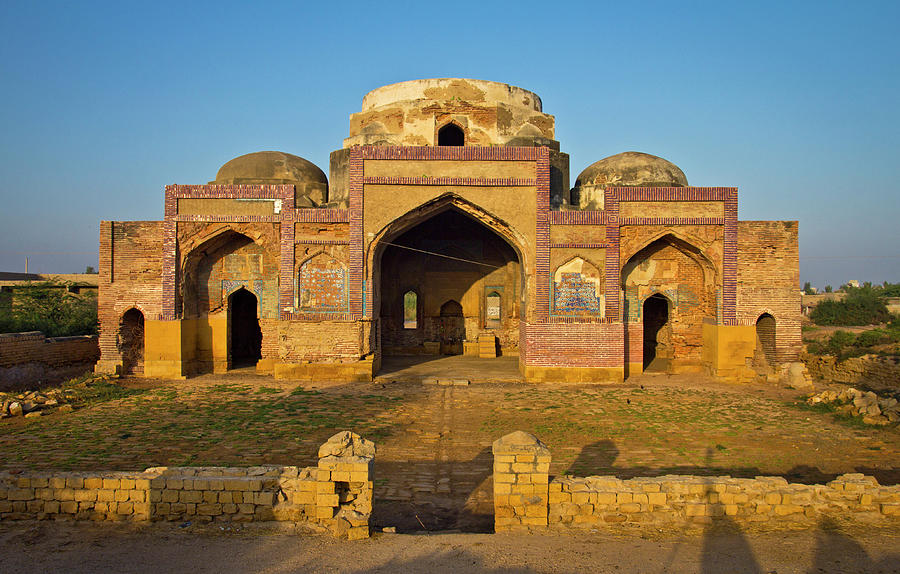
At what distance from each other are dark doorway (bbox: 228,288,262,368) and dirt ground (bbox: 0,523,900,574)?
42.0ft

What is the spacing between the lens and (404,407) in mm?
10828

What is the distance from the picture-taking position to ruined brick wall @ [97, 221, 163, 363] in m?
14.0

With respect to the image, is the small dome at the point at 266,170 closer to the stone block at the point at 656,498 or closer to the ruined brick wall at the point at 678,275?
the ruined brick wall at the point at 678,275

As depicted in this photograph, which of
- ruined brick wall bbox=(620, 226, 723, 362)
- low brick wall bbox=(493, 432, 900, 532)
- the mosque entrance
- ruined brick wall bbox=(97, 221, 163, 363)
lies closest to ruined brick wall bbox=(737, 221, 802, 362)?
ruined brick wall bbox=(620, 226, 723, 362)

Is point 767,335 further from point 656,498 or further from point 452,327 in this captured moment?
point 656,498

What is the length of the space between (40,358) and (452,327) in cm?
1113

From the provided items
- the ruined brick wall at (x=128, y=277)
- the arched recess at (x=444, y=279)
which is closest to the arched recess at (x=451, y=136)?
the arched recess at (x=444, y=279)

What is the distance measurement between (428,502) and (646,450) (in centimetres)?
358

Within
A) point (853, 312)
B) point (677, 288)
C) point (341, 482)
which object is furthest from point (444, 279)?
point (853, 312)

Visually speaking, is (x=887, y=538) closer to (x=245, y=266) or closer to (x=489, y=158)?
(x=489, y=158)

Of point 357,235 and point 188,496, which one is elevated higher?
point 357,235

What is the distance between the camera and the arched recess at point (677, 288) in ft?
46.7

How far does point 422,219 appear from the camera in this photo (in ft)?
47.4

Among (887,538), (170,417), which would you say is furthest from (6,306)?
(887,538)
